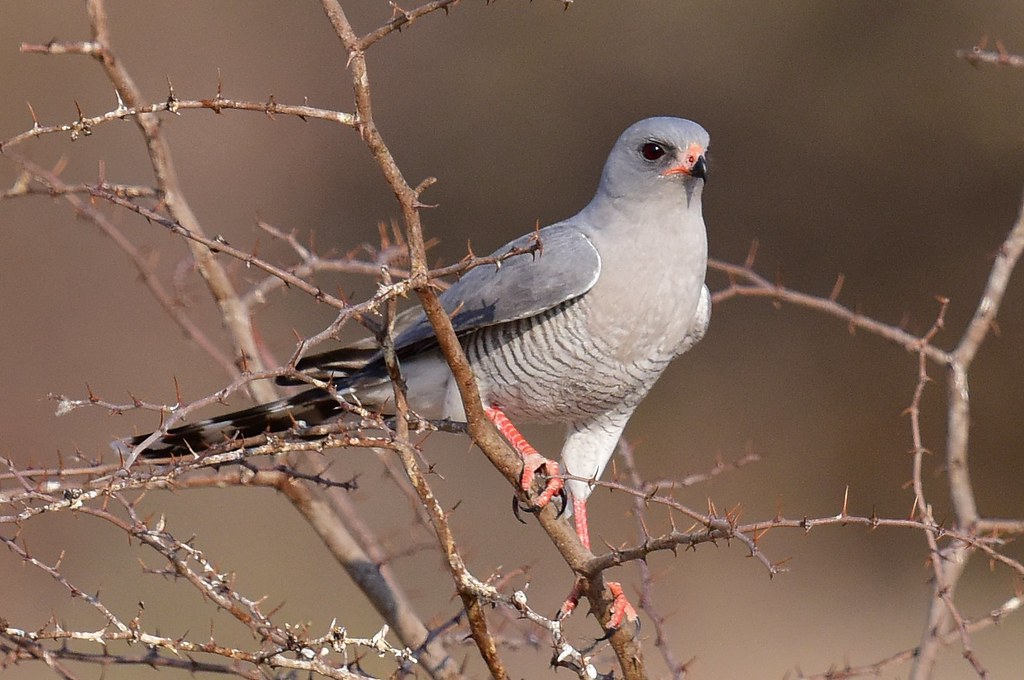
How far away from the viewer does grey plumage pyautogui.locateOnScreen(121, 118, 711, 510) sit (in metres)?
3.07

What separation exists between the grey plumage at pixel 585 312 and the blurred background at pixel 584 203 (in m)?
4.98

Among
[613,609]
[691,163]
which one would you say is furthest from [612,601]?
[691,163]

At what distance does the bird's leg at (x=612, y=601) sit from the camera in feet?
8.18

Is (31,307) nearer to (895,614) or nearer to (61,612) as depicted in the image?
(61,612)

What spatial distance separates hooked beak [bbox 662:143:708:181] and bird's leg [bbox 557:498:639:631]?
3.07 feet

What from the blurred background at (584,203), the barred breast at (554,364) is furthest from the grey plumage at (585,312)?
the blurred background at (584,203)

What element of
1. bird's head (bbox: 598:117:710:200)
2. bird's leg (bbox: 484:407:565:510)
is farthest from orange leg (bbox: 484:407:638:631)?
bird's head (bbox: 598:117:710:200)

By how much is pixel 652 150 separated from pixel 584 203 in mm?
5638

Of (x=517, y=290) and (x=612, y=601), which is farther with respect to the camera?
(x=517, y=290)

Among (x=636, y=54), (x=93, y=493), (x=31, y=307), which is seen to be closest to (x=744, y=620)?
(x=636, y=54)

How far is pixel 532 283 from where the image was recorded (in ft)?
10.1

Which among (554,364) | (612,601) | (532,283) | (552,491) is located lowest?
(612,601)

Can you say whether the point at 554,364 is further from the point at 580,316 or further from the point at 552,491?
the point at 552,491

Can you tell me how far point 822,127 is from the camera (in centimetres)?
865
